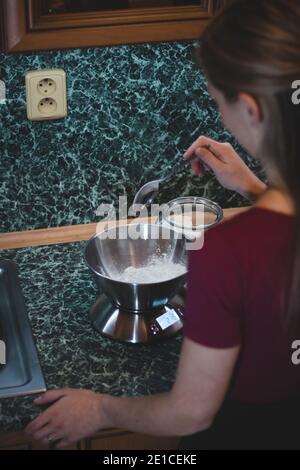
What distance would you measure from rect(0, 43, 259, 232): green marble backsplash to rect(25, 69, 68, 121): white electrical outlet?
0.7 inches

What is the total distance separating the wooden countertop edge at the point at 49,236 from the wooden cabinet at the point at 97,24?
0.47 meters

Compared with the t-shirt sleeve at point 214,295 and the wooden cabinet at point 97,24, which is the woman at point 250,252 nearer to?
the t-shirt sleeve at point 214,295

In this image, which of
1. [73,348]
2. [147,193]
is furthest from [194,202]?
[73,348]

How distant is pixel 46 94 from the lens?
1.63m

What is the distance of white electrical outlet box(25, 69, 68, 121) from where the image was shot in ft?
5.27

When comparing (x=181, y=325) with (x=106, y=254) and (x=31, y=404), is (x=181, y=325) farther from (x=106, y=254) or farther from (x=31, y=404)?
(x=31, y=404)

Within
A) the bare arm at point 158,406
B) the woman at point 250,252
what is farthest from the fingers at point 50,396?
the woman at point 250,252

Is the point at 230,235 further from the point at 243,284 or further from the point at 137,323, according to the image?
the point at 137,323

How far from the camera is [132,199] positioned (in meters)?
1.82

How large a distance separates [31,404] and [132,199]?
26.2 inches

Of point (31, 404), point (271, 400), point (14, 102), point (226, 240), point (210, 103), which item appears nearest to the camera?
point (226, 240)

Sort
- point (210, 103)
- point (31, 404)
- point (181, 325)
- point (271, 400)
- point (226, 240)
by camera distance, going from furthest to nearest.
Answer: point (210, 103)
point (181, 325)
point (31, 404)
point (271, 400)
point (226, 240)

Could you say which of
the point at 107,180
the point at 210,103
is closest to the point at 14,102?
the point at 107,180
